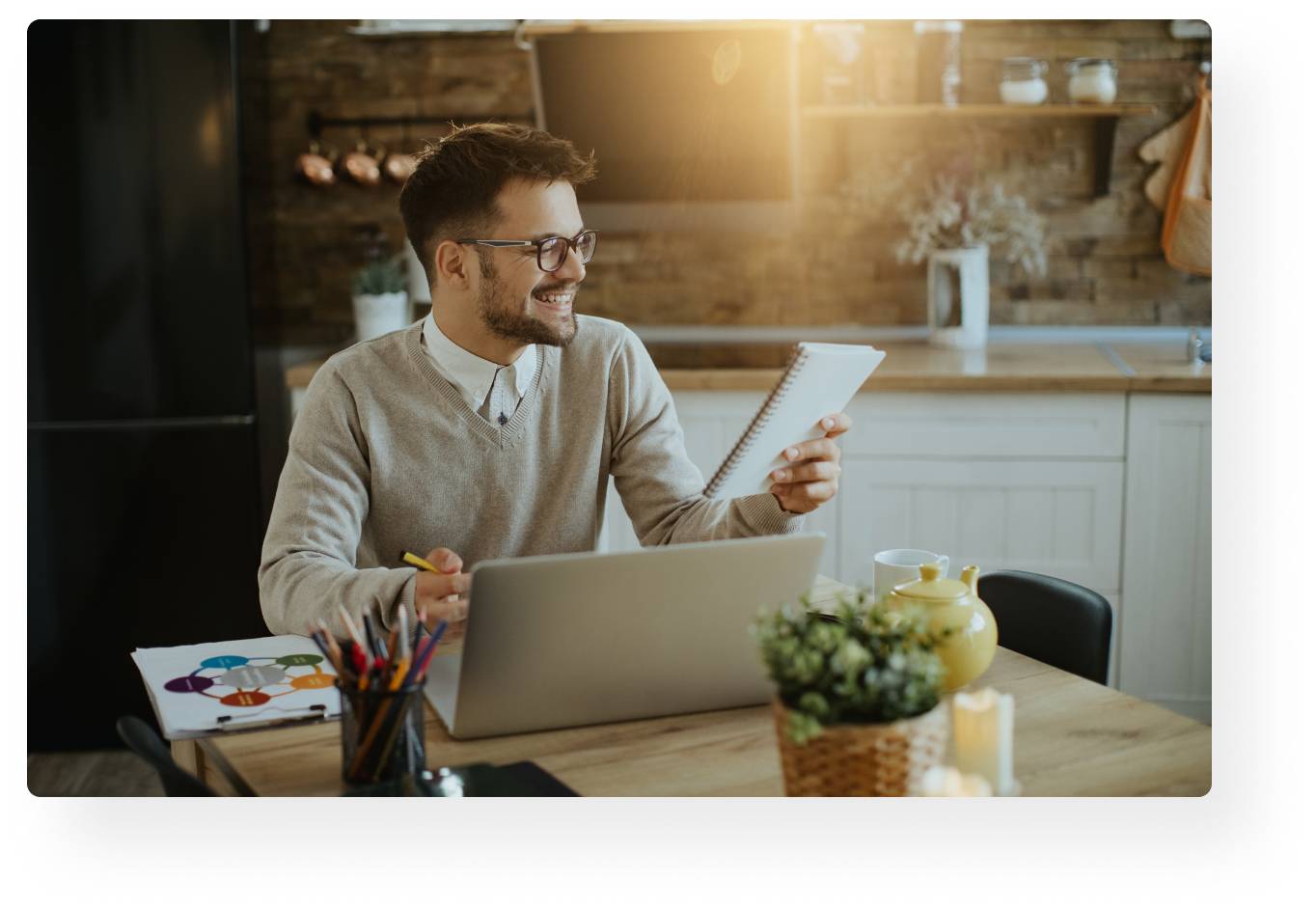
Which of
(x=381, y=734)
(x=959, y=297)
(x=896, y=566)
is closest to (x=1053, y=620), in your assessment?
(x=896, y=566)

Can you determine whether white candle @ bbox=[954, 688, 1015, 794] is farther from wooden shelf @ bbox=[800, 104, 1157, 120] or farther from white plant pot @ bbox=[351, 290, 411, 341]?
white plant pot @ bbox=[351, 290, 411, 341]

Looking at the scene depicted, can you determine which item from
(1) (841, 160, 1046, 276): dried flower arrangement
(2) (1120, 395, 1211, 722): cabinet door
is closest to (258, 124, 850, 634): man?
(2) (1120, 395, 1211, 722): cabinet door

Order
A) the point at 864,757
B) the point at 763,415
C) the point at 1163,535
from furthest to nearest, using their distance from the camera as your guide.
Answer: the point at 1163,535, the point at 763,415, the point at 864,757

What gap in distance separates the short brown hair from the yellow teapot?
2.44ft

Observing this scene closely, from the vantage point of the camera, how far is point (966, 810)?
136cm

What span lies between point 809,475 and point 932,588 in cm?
31

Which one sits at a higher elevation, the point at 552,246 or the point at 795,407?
the point at 552,246

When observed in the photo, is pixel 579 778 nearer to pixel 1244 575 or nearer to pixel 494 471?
pixel 494 471

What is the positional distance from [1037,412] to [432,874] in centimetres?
172

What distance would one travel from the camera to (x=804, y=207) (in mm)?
3371

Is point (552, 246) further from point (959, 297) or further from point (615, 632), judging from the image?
point (959, 297)

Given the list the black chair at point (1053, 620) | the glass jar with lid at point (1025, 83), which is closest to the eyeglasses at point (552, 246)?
the black chair at point (1053, 620)

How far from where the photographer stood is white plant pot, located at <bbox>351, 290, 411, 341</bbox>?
3275 mm

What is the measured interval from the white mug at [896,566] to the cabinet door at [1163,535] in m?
1.18
